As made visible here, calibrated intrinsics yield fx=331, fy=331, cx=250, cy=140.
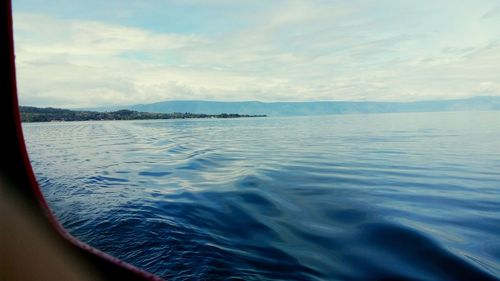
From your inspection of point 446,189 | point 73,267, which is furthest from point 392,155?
point 73,267

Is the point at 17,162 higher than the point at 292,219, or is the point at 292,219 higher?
the point at 17,162

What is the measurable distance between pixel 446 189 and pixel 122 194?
7.59 metres

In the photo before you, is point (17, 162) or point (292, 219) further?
point (292, 219)

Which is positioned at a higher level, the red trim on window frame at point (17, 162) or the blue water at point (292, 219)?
the red trim on window frame at point (17, 162)

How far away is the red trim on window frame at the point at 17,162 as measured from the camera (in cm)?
186

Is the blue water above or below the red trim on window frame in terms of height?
below

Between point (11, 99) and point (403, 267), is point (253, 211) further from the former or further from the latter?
point (11, 99)

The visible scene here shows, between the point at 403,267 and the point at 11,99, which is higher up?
the point at 11,99

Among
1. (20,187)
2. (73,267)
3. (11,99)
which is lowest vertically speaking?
(73,267)

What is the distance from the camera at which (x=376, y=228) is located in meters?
5.22

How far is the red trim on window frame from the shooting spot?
1859mm

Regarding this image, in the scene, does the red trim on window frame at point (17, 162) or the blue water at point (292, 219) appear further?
the blue water at point (292, 219)

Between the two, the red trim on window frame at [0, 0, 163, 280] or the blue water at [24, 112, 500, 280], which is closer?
the red trim on window frame at [0, 0, 163, 280]

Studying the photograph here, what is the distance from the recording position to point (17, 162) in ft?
7.18
